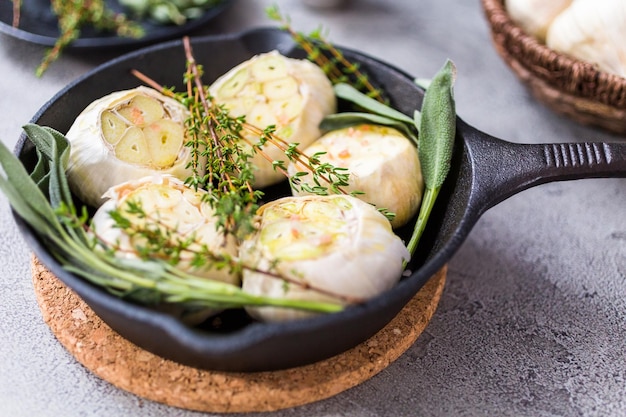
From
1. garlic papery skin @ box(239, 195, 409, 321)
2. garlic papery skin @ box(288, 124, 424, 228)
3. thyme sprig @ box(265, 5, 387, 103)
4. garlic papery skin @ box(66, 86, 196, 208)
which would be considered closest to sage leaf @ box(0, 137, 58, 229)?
garlic papery skin @ box(66, 86, 196, 208)

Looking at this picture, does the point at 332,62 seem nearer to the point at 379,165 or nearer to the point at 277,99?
the point at 277,99

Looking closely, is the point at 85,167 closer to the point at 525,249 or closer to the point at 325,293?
the point at 325,293

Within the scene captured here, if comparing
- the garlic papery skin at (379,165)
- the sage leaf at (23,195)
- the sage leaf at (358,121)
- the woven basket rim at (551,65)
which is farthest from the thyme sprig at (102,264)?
the woven basket rim at (551,65)

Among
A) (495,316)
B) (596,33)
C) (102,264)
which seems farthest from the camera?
(596,33)

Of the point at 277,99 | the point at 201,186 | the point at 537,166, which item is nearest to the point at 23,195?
the point at 201,186

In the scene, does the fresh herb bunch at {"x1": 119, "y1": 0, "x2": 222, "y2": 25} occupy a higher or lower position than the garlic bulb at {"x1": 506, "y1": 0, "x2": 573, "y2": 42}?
lower

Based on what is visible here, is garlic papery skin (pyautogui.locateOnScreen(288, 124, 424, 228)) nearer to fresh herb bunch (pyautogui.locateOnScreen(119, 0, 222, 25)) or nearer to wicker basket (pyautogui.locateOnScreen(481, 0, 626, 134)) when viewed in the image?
wicker basket (pyautogui.locateOnScreen(481, 0, 626, 134))

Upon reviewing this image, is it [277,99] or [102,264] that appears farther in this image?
[277,99]
